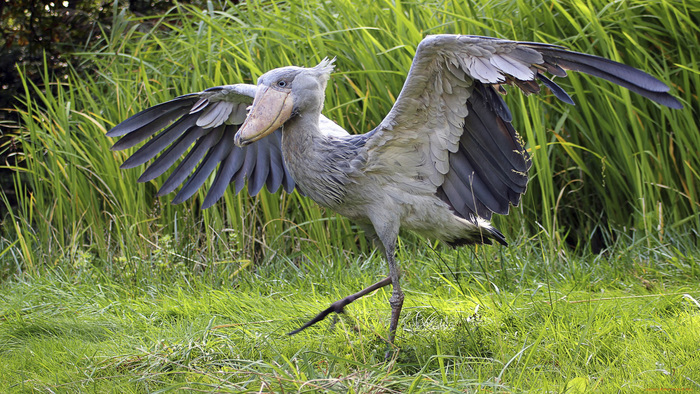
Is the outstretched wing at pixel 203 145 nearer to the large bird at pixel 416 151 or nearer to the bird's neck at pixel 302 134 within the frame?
the large bird at pixel 416 151

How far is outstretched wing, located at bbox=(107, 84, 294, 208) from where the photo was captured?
315 cm

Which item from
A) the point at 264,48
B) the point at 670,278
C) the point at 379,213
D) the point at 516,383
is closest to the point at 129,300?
the point at 379,213

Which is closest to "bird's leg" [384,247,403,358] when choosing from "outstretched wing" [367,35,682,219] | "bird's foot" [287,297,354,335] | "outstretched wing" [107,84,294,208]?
"bird's foot" [287,297,354,335]

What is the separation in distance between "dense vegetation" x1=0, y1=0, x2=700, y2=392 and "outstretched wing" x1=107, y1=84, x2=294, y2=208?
539 millimetres

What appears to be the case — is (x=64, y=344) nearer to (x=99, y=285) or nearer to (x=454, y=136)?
(x=99, y=285)

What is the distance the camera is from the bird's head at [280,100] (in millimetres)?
2557

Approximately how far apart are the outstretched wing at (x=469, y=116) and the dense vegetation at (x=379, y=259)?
41 cm

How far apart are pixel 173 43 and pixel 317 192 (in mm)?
2762

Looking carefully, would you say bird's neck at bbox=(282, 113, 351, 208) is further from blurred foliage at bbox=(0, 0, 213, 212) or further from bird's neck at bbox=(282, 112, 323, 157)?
blurred foliage at bbox=(0, 0, 213, 212)

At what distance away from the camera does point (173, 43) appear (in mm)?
4926

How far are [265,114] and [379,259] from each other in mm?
1464

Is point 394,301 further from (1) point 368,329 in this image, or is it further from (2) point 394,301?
(1) point 368,329

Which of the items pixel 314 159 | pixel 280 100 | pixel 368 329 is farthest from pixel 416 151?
pixel 368 329

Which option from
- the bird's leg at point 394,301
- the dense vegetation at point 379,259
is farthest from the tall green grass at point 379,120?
the bird's leg at point 394,301
